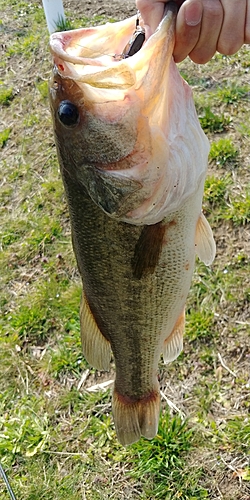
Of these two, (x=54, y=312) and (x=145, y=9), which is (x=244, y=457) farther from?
(x=145, y=9)

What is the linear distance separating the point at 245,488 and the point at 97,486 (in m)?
0.74

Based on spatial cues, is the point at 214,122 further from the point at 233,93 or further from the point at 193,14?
the point at 193,14

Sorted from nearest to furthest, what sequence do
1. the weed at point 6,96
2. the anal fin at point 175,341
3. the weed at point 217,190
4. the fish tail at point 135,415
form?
the anal fin at point 175,341 → the fish tail at point 135,415 → the weed at point 217,190 → the weed at point 6,96

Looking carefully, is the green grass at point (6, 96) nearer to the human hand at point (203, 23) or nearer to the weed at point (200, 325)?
the weed at point (200, 325)

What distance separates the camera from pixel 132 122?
1.30 metres

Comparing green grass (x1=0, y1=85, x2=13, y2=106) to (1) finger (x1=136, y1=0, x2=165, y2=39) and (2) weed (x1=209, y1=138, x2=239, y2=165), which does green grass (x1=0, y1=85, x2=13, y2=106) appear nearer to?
(2) weed (x1=209, y1=138, x2=239, y2=165)

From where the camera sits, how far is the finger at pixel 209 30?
1.30 m

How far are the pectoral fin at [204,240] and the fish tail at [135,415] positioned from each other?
0.63 metres

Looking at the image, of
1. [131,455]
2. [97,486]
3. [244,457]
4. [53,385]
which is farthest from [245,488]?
[53,385]

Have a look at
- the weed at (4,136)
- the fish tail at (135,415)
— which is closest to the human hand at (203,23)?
the fish tail at (135,415)

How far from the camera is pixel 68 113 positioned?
1.30 meters

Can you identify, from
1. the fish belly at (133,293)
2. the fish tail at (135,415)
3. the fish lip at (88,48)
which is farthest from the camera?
the fish tail at (135,415)

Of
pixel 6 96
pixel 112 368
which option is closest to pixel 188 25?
pixel 112 368

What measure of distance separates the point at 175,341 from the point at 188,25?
1.13 metres
